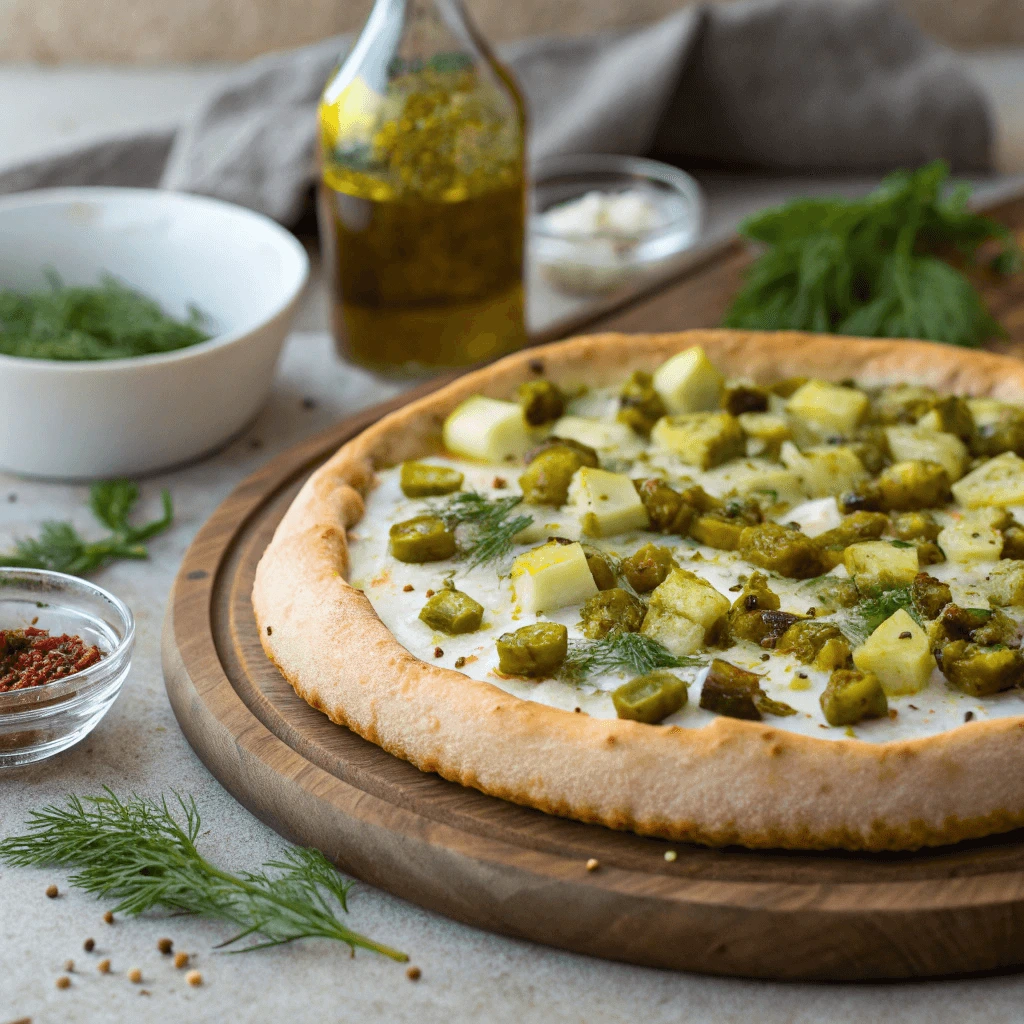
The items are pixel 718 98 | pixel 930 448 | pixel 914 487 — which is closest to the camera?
pixel 914 487

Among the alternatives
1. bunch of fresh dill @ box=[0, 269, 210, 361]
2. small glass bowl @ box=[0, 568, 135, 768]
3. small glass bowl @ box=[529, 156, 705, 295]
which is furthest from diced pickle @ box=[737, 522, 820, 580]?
small glass bowl @ box=[529, 156, 705, 295]

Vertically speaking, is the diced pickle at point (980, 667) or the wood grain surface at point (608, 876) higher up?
the diced pickle at point (980, 667)

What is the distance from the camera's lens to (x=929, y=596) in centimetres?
329

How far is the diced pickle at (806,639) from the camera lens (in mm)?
3146

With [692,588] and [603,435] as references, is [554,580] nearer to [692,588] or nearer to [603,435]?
[692,588]

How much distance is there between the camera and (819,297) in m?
5.29

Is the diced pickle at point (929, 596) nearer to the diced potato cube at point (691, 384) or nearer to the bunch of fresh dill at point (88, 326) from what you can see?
the diced potato cube at point (691, 384)

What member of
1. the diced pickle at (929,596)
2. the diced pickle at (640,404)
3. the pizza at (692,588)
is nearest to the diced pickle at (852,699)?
the pizza at (692,588)

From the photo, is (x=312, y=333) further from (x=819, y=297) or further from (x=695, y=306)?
(x=819, y=297)

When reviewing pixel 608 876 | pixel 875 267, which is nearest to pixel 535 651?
pixel 608 876

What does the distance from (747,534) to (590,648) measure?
61 centimetres

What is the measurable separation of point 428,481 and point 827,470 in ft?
3.65

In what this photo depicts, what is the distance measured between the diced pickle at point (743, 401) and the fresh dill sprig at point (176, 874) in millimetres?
1952

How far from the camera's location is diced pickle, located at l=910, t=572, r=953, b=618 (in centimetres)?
328
